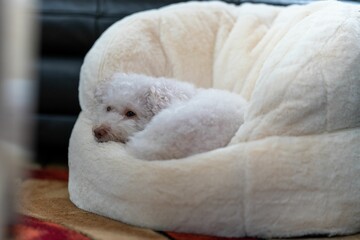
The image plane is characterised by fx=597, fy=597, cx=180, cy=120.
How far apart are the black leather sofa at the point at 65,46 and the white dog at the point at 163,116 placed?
48 centimetres

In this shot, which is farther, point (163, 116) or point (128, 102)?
point (128, 102)

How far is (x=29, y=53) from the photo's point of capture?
25.8 inches

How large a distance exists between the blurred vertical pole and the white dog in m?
0.68

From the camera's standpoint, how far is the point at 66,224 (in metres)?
1.32

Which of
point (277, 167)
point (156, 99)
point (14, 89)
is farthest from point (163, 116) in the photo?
point (14, 89)

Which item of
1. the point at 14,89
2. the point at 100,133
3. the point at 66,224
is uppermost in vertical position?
the point at 14,89

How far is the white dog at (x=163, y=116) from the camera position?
4.44ft

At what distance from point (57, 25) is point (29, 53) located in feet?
4.74

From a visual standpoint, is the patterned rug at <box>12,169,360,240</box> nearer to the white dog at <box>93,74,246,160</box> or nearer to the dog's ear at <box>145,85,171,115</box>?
the white dog at <box>93,74,246,160</box>

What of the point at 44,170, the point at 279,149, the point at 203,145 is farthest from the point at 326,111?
the point at 44,170

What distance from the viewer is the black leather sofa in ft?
6.69

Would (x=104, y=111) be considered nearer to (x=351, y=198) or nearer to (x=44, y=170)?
(x=44, y=170)

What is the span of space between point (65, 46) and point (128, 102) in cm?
61

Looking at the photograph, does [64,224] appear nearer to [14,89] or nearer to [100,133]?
[100,133]
